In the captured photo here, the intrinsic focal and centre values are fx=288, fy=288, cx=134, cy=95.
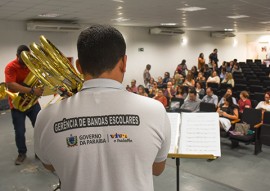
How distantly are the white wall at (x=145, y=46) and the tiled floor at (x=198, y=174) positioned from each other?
559 centimetres

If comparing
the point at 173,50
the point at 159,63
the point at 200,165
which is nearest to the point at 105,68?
the point at 200,165

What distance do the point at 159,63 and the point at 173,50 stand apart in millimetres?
1438

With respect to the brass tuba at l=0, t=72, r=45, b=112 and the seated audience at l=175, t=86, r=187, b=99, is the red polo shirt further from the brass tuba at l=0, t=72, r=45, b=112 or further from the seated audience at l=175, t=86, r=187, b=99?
the seated audience at l=175, t=86, r=187, b=99

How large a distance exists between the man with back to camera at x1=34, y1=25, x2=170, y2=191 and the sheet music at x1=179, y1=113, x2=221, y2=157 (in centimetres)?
123

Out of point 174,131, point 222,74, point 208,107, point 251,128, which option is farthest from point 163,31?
point 174,131

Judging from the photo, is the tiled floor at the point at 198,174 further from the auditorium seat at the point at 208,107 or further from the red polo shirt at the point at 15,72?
the red polo shirt at the point at 15,72

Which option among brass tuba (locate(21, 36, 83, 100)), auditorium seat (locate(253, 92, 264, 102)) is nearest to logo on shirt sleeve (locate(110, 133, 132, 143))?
brass tuba (locate(21, 36, 83, 100))

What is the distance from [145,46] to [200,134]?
1194cm

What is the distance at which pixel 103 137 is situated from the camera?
0.95 m

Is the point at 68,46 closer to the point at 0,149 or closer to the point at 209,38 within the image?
the point at 0,149

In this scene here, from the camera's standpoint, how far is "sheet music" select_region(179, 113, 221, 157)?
2.18 metres

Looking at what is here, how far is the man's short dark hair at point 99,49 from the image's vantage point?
0.98m

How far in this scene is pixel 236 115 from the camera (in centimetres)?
564

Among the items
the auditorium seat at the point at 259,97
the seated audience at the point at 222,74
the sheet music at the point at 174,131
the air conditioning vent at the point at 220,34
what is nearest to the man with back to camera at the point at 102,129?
the sheet music at the point at 174,131
